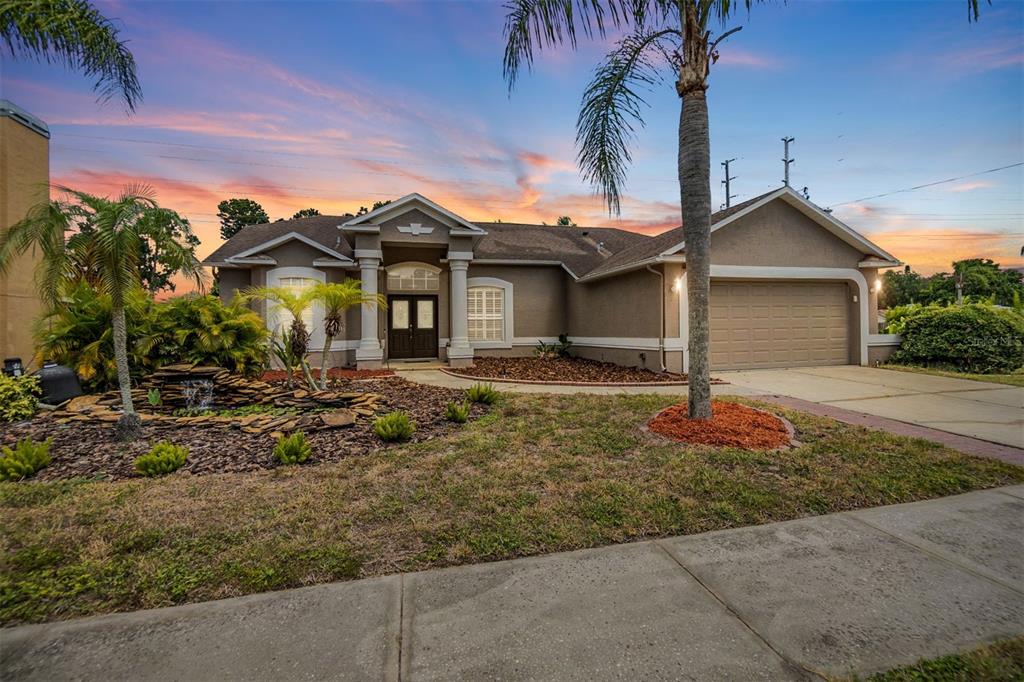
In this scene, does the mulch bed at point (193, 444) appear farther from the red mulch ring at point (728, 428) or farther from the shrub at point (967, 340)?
the shrub at point (967, 340)

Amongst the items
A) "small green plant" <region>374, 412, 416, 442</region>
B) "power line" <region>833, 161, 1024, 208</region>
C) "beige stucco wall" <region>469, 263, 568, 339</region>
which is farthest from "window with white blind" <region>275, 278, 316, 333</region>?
"power line" <region>833, 161, 1024, 208</region>

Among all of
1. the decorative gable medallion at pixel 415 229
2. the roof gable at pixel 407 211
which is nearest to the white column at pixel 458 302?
the roof gable at pixel 407 211

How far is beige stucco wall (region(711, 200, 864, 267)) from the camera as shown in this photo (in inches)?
452

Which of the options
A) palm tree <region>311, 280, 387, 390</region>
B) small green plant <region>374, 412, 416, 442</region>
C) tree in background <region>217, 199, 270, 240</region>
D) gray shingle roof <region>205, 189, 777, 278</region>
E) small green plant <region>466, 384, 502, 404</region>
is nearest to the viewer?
small green plant <region>374, 412, 416, 442</region>

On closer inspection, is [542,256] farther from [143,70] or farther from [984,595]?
[984,595]

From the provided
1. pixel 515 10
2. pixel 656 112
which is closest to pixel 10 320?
pixel 515 10

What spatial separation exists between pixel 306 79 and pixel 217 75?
1.74 meters

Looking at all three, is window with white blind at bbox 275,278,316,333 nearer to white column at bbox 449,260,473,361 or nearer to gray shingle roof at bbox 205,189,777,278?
gray shingle roof at bbox 205,189,777,278

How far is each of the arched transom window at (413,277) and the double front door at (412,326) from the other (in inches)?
13.8

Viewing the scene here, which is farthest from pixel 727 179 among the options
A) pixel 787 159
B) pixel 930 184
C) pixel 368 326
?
pixel 368 326

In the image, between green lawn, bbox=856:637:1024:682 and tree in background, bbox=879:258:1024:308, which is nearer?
green lawn, bbox=856:637:1024:682

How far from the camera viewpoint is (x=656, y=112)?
645 centimetres

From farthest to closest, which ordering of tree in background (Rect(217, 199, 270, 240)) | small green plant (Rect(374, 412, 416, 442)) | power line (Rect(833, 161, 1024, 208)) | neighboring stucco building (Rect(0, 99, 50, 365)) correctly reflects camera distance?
tree in background (Rect(217, 199, 270, 240)) → power line (Rect(833, 161, 1024, 208)) → neighboring stucco building (Rect(0, 99, 50, 365)) → small green plant (Rect(374, 412, 416, 442))

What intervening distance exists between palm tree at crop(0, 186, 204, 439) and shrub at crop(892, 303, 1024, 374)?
17.8m
